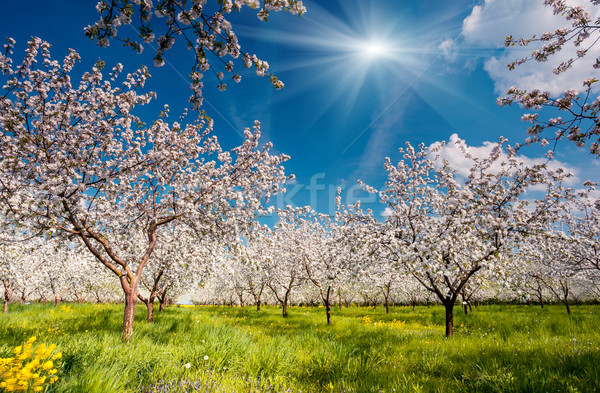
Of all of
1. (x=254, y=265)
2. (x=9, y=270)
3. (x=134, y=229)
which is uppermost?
(x=134, y=229)

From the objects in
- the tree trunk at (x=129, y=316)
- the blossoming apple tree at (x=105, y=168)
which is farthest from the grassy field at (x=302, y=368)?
the blossoming apple tree at (x=105, y=168)

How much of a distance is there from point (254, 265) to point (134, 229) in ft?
15.9

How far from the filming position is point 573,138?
500 centimetres

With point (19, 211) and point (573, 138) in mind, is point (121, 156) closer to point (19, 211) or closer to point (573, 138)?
point (19, 211)

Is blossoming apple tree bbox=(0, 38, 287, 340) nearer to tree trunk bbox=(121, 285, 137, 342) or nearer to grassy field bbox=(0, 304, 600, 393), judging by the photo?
tree trunk bbox=(121, 285, 137, 342)

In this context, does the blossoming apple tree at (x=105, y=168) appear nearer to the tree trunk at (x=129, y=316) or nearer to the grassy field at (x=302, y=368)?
the tree trunk at (x=129, y=316)

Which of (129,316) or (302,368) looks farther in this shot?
(129,316)

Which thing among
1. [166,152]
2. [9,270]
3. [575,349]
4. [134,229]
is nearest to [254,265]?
[166,152]

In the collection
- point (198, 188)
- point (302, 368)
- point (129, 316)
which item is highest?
point (198, 188)

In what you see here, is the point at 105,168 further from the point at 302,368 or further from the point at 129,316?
the point at 302,368

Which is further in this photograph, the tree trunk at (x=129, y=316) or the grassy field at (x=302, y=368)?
the tree trunk at (x=129, y=316)

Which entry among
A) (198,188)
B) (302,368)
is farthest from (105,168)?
(302,368)

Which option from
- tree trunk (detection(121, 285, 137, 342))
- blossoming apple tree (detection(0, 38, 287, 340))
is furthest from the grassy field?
blossoming apple tree (detection(0, 38, 287, 340))

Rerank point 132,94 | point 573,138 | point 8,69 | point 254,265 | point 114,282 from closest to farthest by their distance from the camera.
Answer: point 573,138, point 8,69, point 132,94, point 254,265, point 114,282
